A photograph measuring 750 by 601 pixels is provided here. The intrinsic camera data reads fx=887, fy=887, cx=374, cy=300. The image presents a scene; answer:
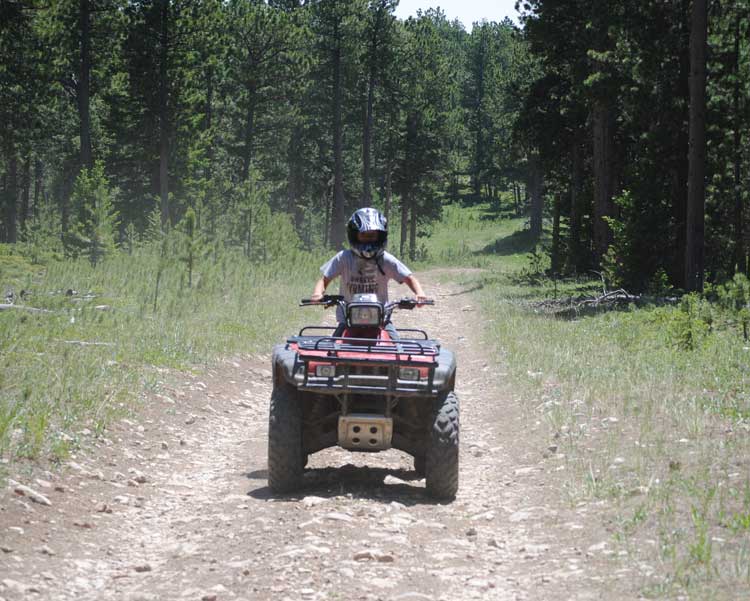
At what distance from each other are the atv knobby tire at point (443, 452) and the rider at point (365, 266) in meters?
1.37

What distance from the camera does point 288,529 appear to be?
6.22 m

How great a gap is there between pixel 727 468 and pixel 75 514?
4956 mm

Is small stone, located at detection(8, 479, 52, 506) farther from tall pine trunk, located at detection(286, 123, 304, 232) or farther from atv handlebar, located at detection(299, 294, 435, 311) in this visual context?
tall pine trunk, located at detection(286, 123, 304, 232)

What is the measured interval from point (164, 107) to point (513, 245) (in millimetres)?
39636

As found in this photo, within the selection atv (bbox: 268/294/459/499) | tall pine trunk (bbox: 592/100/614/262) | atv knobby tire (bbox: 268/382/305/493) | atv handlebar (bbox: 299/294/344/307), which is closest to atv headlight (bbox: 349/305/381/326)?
atv (bbox: 268/294/459/499)

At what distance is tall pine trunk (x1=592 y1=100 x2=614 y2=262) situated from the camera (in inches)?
1132

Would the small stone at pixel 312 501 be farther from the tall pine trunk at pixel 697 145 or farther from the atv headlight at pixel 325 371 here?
the tall pine trunk at pixel 697 145

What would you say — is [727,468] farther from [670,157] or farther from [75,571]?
[670,157]

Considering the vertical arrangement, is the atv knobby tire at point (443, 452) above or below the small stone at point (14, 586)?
above

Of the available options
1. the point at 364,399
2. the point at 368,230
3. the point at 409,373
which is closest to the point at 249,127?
the point at 368,230

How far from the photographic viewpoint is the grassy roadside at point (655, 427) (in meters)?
5.30

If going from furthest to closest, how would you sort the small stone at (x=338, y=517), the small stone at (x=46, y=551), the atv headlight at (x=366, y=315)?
the atv headlight at (x=366, y=315) < the small stone at (x=338, y=517) < the small stone at (x=46, y=551)

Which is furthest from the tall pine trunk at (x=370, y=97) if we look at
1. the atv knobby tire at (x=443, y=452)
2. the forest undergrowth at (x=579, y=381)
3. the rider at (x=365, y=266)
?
the atv knobby tire at (x=443, y=452)

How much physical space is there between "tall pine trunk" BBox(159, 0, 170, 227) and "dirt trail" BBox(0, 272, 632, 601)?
33.3m
